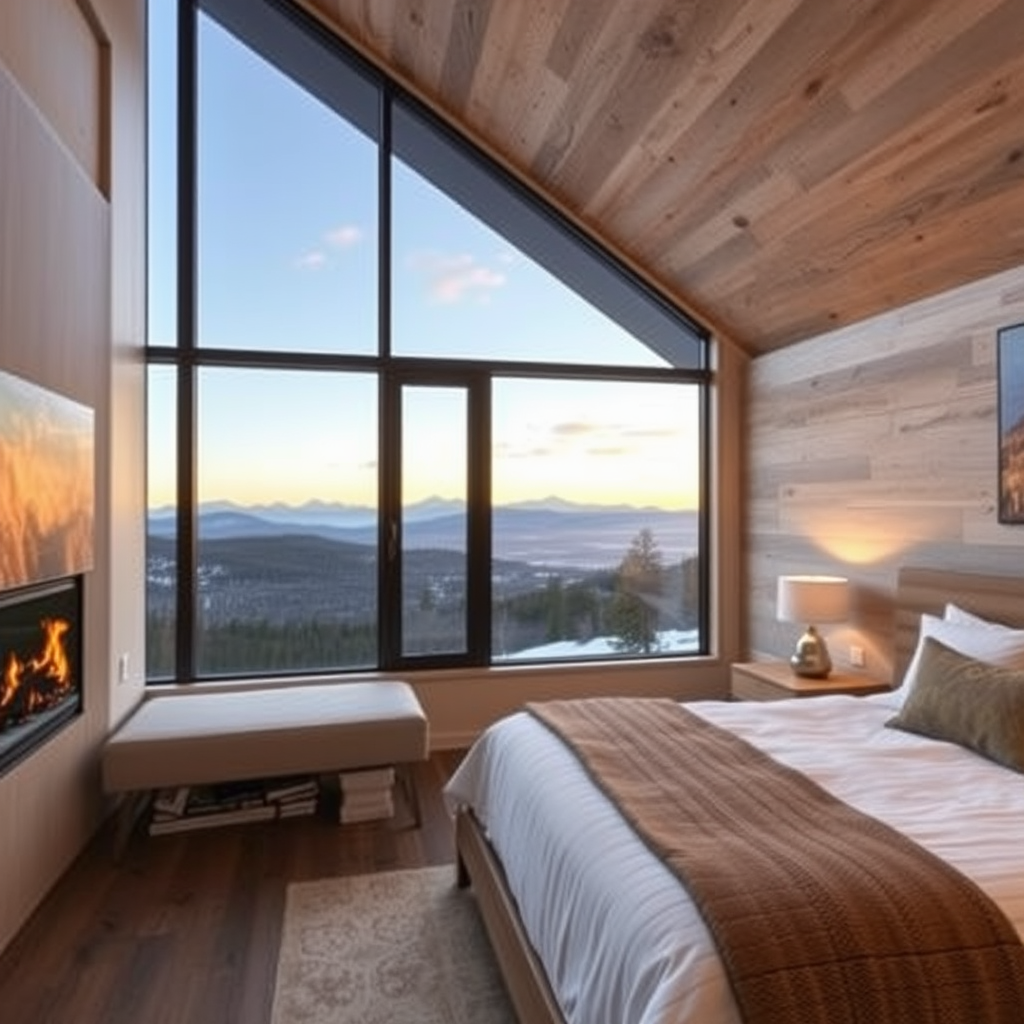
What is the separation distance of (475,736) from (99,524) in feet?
7.46

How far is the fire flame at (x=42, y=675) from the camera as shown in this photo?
224 cm

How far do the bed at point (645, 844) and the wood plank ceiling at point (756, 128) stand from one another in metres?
1.44

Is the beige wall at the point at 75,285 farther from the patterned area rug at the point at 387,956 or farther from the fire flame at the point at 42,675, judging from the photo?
the patterned area rug at the point at 387,956

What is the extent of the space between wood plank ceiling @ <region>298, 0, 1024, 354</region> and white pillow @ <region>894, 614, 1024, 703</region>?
141cm

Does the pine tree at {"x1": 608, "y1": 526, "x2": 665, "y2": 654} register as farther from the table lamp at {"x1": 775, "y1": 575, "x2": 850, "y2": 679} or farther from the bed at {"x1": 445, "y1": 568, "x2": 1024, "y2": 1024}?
the bed at {"x1": 445, "y1": 568, "x2": 1024, "y2": 1024}

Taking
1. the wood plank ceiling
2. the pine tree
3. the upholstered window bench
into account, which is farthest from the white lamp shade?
the upholstered window bench

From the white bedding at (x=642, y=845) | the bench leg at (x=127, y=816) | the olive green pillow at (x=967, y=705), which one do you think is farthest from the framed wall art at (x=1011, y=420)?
the bench leg at (x=127, y=816)

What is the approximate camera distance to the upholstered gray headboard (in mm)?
2742

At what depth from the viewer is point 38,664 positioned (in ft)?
8.01

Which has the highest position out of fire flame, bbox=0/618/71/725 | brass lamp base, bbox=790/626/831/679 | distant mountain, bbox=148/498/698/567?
distant mountain, bbox=148/498/698/567

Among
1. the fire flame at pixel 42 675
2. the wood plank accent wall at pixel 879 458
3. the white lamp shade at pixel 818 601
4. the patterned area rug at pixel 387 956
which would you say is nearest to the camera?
the patterned area rug at pixel 387 956

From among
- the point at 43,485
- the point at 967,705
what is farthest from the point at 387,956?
the point at 967,705

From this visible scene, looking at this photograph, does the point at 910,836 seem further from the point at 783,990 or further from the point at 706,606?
the point at 706,606

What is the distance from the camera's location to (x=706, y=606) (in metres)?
4.77
